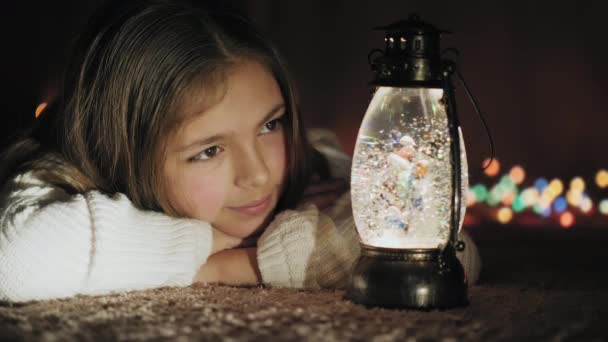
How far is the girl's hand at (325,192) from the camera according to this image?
1513 mm

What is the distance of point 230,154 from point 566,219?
1387mm

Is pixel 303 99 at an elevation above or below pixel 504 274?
above

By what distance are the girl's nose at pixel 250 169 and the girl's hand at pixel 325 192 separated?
7.3 inches

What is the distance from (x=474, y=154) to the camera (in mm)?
2648

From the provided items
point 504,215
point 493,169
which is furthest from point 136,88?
point 493,169

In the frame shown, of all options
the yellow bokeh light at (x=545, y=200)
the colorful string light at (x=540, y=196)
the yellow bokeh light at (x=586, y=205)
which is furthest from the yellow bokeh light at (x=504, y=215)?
the yellow bokeh light at (x=586, y=205)

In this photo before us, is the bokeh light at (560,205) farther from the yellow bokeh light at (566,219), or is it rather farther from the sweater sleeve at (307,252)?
the sweater sleeve at (307,252)

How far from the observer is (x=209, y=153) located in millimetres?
1360

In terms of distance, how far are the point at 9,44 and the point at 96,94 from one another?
1.02 meters

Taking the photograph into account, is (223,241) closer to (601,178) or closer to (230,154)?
(230,154)

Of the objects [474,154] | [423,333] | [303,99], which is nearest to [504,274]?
[423,333]

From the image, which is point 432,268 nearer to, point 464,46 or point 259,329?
point 259,329

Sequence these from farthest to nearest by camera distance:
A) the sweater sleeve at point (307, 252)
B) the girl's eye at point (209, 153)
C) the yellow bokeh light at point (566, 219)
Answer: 1. the yellow bokeh light at point (566, 219)
2. the girl's eye at point (209, 153)
3. the sweater sleeve at point (307, 252)

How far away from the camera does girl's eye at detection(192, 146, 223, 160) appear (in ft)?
4.44
